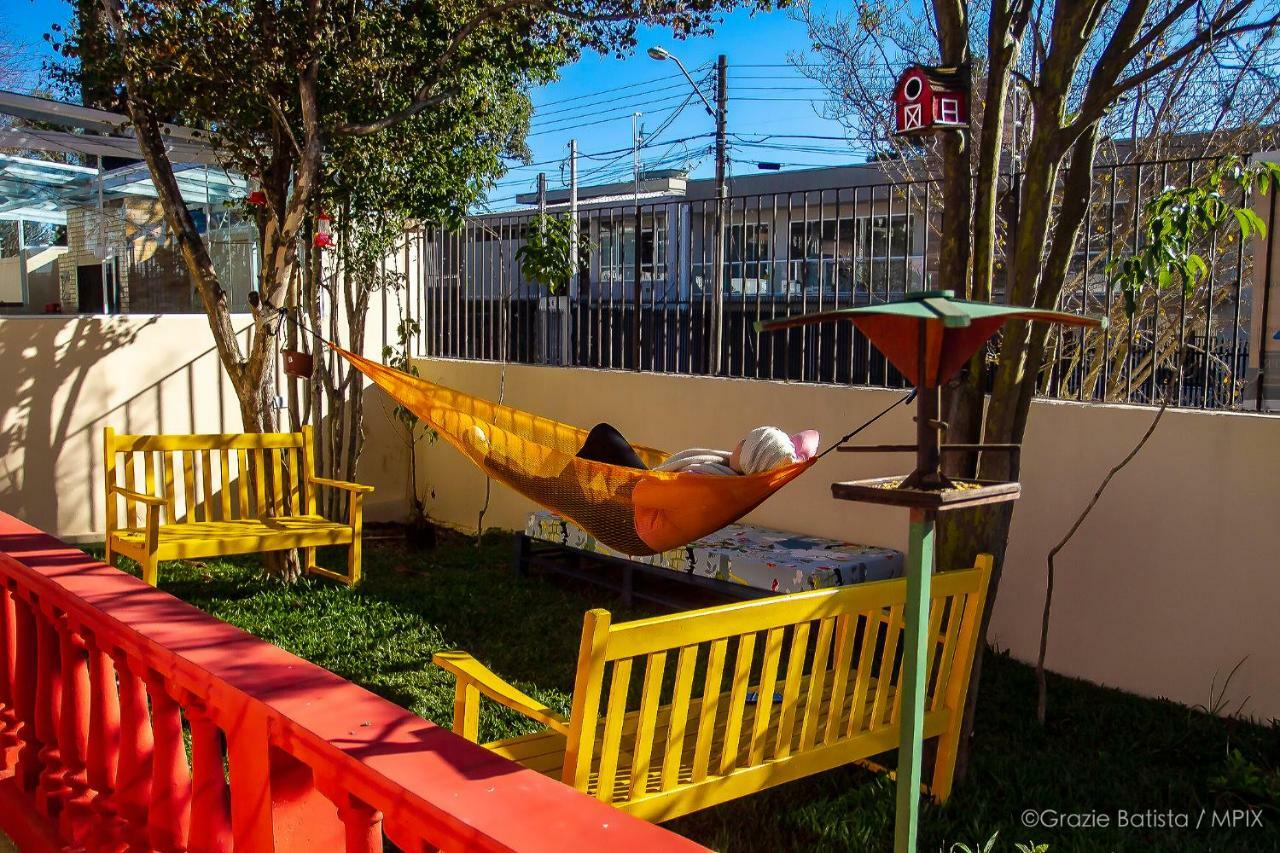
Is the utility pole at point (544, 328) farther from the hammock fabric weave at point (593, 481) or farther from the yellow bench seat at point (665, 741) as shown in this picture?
the yellow bench seat at point (665, 741)

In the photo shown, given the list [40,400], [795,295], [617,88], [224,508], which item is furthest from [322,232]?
[617,88]

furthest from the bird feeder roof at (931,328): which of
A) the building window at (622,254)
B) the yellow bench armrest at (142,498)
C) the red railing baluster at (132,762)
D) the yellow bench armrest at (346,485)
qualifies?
the building window at (622,254)

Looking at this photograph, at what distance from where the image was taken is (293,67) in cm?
449

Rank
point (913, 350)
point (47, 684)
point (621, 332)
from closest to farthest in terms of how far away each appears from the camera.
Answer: point (913, 350) → point (47, 684) → point (621, 332)

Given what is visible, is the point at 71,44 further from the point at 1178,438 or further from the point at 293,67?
the point at 1178,438

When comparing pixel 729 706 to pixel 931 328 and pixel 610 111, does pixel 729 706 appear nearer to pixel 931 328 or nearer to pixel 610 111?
pixel 931 328

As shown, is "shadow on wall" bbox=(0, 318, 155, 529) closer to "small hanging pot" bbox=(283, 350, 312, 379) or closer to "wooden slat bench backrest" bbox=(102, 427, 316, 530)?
"wooden slat bench backrest" bbox=(102, 427, 316, 530)

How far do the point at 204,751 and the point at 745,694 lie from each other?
1.09 m

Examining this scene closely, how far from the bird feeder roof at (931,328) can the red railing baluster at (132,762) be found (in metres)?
1.13

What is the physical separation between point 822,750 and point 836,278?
2.64 meters

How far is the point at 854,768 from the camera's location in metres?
2.94

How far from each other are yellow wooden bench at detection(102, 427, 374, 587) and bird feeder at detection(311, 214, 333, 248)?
2.97 ft

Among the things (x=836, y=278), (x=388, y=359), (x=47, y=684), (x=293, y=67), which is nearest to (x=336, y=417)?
(x=388, y=359)

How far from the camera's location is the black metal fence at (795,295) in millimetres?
3768
